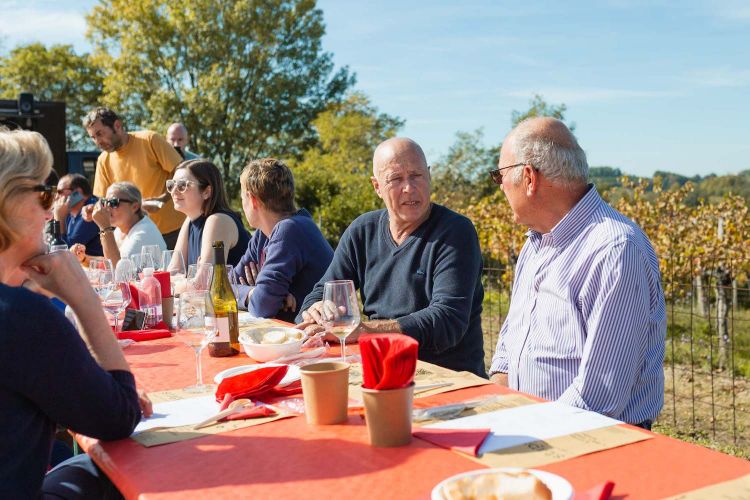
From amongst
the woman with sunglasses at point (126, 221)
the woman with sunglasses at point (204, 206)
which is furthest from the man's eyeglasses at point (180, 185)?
the woman with sunglasses at point (126, 221)

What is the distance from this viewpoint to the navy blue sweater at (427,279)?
2.76 metres

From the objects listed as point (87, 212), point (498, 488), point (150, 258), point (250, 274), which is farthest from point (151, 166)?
point (498, 488)

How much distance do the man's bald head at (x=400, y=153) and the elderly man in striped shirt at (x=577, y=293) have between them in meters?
0.61

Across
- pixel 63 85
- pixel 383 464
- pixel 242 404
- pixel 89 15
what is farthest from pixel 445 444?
pixel 63 85

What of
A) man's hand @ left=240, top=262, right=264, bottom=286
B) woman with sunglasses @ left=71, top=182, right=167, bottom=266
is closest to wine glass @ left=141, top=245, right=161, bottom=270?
man's hand @ left=240, top=262, right=264, bottom=286

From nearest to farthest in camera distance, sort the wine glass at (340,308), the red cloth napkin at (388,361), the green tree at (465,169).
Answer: the red cloth napkin at (388,361)
the wine glass at (340,308)
the green tree at (465,169)

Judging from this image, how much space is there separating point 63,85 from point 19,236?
34.0 metres

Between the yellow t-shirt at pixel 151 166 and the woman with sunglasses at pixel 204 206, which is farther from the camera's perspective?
the yellow t-shirt at pixel 151 166

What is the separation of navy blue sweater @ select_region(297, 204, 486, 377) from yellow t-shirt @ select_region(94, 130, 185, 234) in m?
3.35

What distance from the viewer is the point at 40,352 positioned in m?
1.42

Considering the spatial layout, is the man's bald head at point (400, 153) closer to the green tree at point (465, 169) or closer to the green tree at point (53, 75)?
the green tree at point (465, 169)

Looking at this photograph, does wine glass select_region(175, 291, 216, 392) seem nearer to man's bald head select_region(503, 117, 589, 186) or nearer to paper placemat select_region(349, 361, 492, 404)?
paper placemat select_region(349, 361, 492, 404)

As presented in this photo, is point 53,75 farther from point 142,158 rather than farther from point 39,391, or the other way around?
point 39,391

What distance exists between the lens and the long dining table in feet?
4.06
